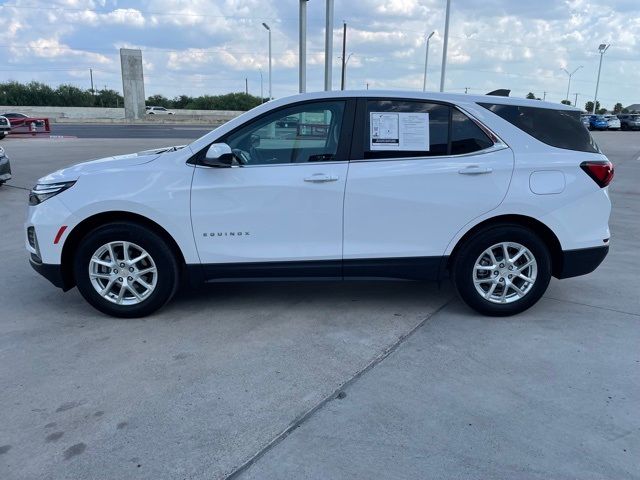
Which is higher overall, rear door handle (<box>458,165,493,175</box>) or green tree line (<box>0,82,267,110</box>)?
green tree line (<box>0,82,267,110</box>)

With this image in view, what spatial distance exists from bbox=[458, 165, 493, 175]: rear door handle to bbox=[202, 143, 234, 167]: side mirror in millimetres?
1790

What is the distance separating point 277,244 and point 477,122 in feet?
6.12

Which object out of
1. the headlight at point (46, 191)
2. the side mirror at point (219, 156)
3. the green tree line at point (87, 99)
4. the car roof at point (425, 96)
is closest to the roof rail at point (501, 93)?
the car roof at point (425, 96)

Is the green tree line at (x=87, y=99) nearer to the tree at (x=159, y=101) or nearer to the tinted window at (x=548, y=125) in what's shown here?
the tree at (x=159, y=101)

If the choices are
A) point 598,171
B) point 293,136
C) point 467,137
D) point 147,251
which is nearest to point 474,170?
point 467,137

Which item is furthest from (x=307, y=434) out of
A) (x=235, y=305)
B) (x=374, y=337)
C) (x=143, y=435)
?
(x=235, y=305)

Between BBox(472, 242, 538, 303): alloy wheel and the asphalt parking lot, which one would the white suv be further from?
the asphalt parking lot

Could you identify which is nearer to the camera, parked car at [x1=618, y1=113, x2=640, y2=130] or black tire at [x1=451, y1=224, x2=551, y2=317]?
black tire at [x1=451, y1=224, x2=551, y2=317]

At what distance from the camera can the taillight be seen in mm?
4121

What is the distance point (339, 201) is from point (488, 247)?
127 centimetres

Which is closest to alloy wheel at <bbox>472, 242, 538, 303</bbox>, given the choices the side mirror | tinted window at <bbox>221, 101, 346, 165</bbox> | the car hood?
tinted window at <bbox>221, 101, 346, 165</bbox>

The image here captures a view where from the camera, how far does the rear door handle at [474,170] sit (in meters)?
4.07

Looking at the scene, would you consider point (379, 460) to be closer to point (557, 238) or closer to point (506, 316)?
point (506, 316)

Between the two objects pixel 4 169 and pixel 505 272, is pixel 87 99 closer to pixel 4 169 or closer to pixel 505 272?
pixel 4 169
